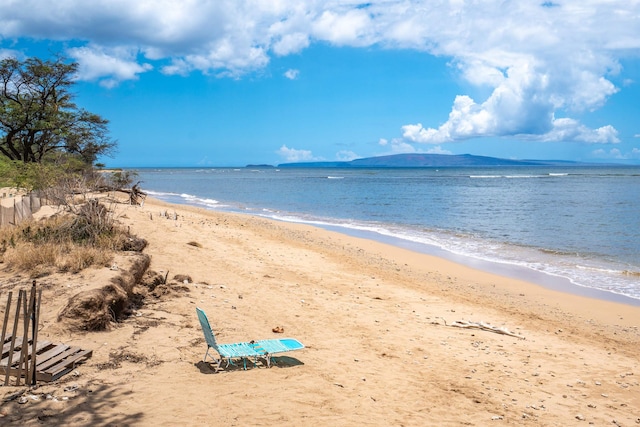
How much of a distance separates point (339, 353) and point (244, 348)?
142 centimetres

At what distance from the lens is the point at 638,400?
6402mm

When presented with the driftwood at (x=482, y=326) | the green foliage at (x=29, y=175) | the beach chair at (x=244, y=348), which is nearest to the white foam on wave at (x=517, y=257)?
the driftwood at (x=482, y=326)

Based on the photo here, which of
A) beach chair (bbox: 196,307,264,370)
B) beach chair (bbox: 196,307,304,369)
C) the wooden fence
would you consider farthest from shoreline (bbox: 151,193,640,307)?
the wooden fence

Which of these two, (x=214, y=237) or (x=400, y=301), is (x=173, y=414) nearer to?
(x=400, y=301)

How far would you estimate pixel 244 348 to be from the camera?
21.8ft

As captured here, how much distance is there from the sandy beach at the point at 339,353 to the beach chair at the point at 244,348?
0.18 m

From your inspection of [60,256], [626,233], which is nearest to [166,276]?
[60,256]

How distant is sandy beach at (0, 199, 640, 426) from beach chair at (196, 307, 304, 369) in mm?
178

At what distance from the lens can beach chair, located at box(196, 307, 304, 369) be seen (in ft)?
21.0

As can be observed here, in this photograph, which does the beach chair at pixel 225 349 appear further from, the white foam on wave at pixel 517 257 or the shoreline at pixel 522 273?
the white foam on wave at pixel 517 257

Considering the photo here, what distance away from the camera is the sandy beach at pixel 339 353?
210 inches

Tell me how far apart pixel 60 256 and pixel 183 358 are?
3.94 metres

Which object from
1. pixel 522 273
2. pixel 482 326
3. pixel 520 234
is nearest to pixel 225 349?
pixel 482 326

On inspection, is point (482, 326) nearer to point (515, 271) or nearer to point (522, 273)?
point (522, 273)
